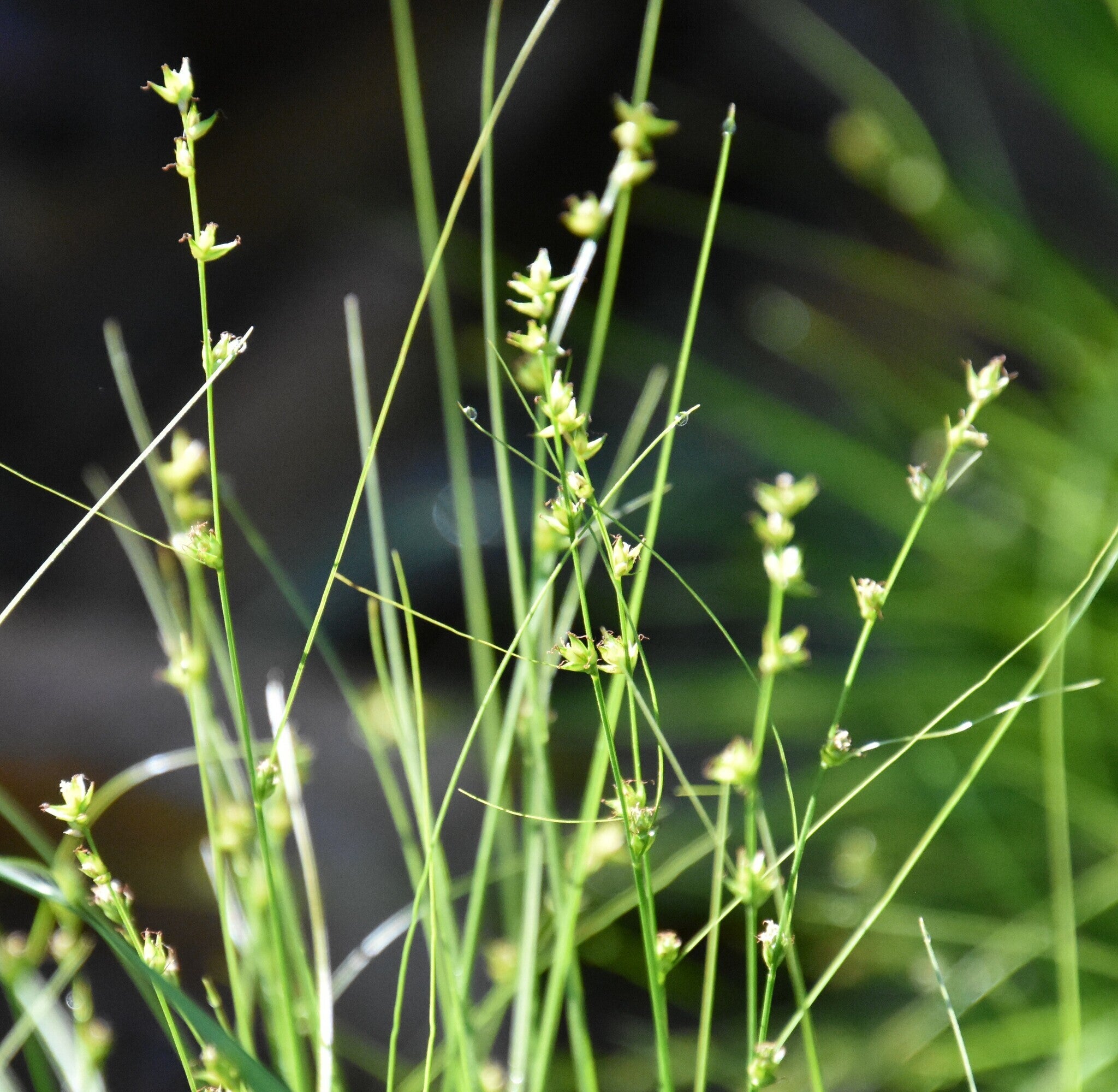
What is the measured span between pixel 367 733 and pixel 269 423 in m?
0.79

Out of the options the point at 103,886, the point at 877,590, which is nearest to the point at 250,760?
the point at 103,886

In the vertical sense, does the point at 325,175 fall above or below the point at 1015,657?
above

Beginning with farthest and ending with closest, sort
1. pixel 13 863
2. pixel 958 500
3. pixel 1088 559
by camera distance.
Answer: pixel 958 500 < pixel 1088 559 < pixel 13 863

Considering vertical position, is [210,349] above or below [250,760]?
above

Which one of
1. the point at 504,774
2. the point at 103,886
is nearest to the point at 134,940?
the point at 103,886

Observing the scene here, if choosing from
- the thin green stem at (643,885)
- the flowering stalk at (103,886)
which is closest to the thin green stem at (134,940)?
the flowering stalk at (103,886)

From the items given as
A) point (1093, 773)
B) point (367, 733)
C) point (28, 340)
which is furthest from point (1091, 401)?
point (28, 340)

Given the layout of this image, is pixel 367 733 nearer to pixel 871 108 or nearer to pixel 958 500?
pixel 958 500

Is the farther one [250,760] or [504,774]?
[504,774]

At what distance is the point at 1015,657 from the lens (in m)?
0.88

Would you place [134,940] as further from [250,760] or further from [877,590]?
[877,590]

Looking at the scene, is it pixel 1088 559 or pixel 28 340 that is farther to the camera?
pixel 28 340

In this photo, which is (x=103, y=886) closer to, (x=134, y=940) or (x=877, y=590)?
(x=134, y=940)

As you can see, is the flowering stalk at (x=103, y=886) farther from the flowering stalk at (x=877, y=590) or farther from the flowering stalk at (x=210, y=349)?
the flowering stalk at (x=877, y=590)
